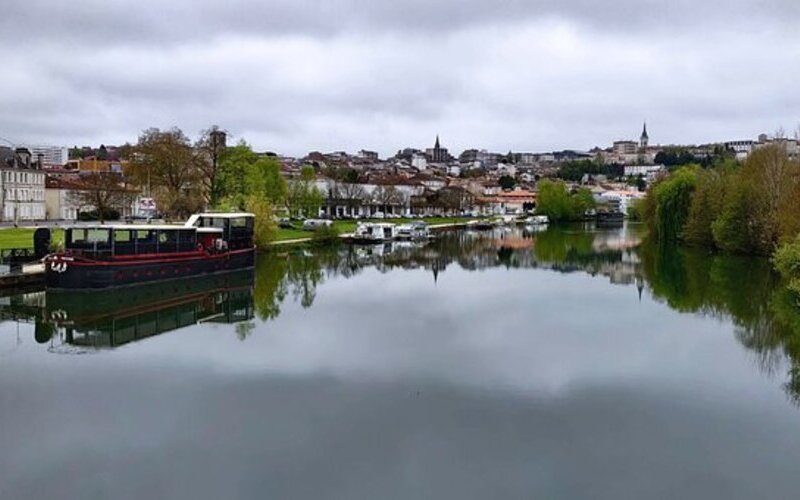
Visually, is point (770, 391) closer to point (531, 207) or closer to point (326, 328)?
point (326, 328)

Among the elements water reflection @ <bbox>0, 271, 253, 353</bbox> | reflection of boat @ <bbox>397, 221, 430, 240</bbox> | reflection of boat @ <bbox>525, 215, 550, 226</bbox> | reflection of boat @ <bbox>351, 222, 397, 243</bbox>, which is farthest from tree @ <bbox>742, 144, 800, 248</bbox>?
reflection of boat @ <bbox>525, 215, 550, 226</bbox>

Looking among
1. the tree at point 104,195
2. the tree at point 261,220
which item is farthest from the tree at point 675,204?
the tree at point 104,195

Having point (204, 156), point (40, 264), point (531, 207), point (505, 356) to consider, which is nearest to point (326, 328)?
Answer: point (505, 356)

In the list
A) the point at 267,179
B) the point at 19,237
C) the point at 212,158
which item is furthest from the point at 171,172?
the point at 19,237

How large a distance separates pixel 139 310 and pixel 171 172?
29.7 metres

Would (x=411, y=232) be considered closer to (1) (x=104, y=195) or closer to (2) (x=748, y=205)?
(1) (x=104, y=195)

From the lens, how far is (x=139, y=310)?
24109mm

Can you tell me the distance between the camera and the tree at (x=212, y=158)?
5156cm

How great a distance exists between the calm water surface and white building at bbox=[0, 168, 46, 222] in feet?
123

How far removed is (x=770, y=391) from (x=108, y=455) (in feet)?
39.2

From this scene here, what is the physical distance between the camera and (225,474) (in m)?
10.3

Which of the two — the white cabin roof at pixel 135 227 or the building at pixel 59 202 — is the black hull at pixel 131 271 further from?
the building at pixel 59 202

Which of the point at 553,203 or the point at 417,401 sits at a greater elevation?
the point at 553,203

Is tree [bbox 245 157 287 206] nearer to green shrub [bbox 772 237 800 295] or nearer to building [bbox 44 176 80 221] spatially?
A: building [bbox 44 176 80 221]
